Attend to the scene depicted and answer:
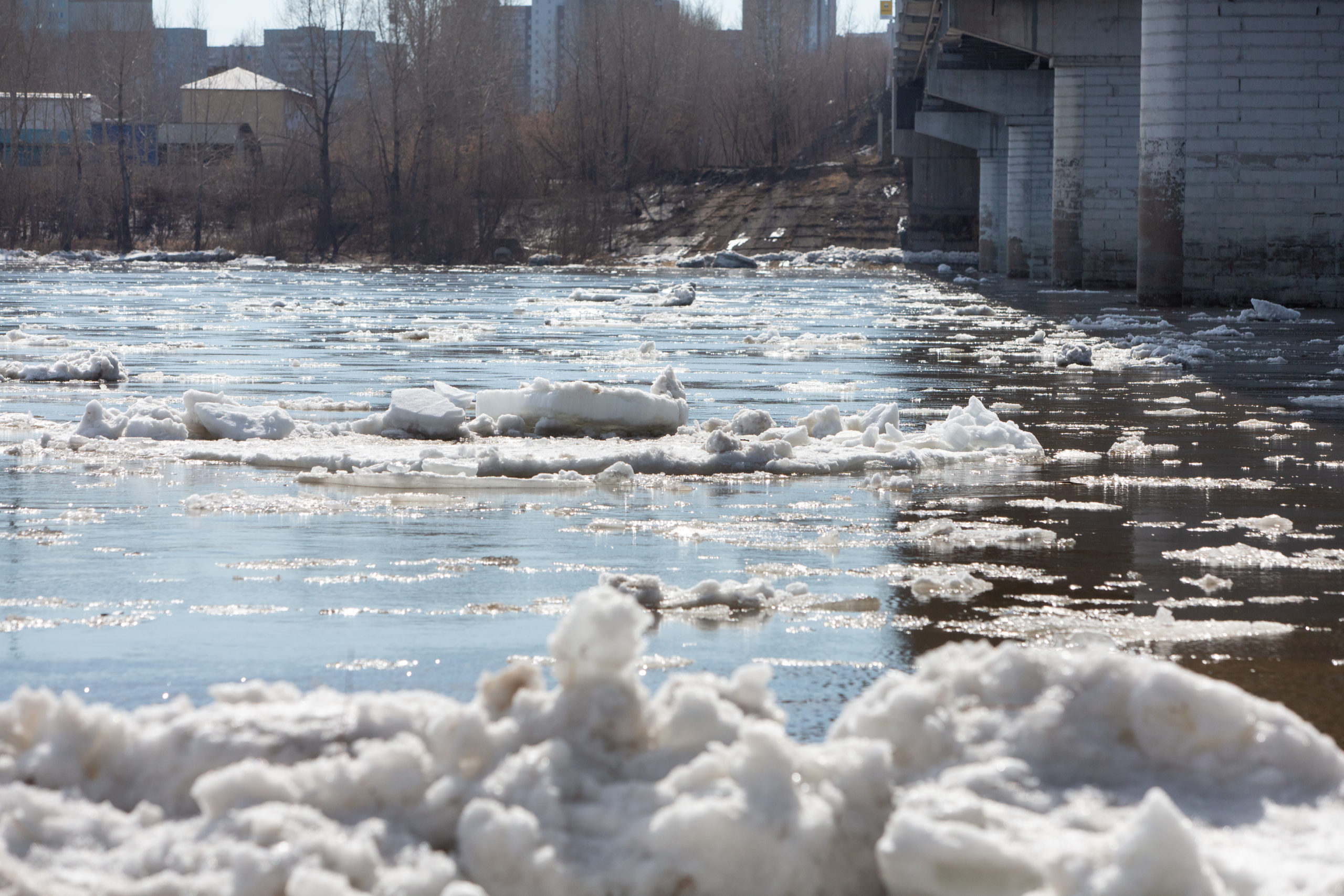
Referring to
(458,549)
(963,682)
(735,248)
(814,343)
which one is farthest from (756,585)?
(735,248)

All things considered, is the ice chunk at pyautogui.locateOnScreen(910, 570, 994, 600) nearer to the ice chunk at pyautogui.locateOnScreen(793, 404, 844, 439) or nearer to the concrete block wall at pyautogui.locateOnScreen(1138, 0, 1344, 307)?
the ice chunk at pyautogui.locateOnScreen(793, 404, 844, 439)

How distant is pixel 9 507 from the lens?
6.18 meters

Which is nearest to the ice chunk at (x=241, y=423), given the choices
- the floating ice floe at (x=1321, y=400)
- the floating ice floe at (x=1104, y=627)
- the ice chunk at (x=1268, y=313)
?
the floating ice floe at (x=1104, y=627)

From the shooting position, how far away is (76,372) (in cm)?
1207

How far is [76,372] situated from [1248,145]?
54.5 feet

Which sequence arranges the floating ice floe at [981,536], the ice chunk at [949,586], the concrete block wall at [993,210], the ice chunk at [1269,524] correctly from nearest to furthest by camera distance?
the ice chunk at [949,586]
the floating ice floe at [981,536]
the ice chunk at [1269,524]
the concrete block wall at [993,210]

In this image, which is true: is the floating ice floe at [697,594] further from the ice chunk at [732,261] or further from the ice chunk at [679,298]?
the ice chunk at [732,261]

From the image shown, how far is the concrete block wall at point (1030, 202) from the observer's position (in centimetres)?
3984

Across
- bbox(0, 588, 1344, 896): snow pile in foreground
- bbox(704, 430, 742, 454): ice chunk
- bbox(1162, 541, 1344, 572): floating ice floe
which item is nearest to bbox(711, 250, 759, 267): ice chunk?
bbox(704, 430, 742, 454): ice chunk

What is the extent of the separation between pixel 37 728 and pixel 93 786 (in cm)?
16

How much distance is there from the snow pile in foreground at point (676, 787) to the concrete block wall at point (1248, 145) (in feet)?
70.2

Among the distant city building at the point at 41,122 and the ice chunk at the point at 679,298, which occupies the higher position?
the distant city building at the point at 41,122

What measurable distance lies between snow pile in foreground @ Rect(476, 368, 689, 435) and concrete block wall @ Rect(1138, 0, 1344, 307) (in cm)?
1600

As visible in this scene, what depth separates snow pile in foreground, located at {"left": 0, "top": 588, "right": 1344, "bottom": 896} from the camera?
219cm
